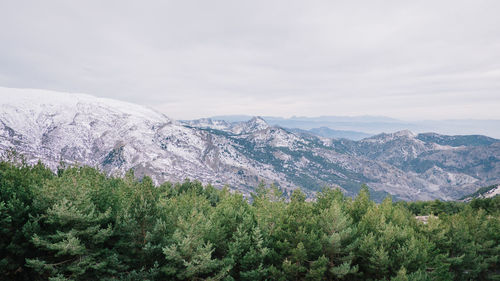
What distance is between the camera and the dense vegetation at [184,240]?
88.1ft

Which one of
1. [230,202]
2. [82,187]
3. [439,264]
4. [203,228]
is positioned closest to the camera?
[82,187]

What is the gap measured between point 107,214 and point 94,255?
4.04 meters

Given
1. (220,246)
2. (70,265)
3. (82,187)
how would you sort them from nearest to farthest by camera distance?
(70,265)
(82,187)
(220,246)

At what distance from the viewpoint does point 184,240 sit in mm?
27578

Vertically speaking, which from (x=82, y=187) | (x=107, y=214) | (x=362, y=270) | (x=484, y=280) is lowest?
(x=484, y=280)

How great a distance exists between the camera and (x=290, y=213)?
127ft

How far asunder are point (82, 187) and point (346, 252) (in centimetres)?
3220

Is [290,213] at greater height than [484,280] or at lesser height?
greater

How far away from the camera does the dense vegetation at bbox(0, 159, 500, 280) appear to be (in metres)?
26.8

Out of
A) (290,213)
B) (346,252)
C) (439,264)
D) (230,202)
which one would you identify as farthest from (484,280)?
(230,202)

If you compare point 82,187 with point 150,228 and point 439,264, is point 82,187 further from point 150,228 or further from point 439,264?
point 439,264

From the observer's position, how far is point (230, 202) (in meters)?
44.2

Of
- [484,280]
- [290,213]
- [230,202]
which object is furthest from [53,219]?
[484,280]

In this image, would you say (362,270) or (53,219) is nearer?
(53,219)
